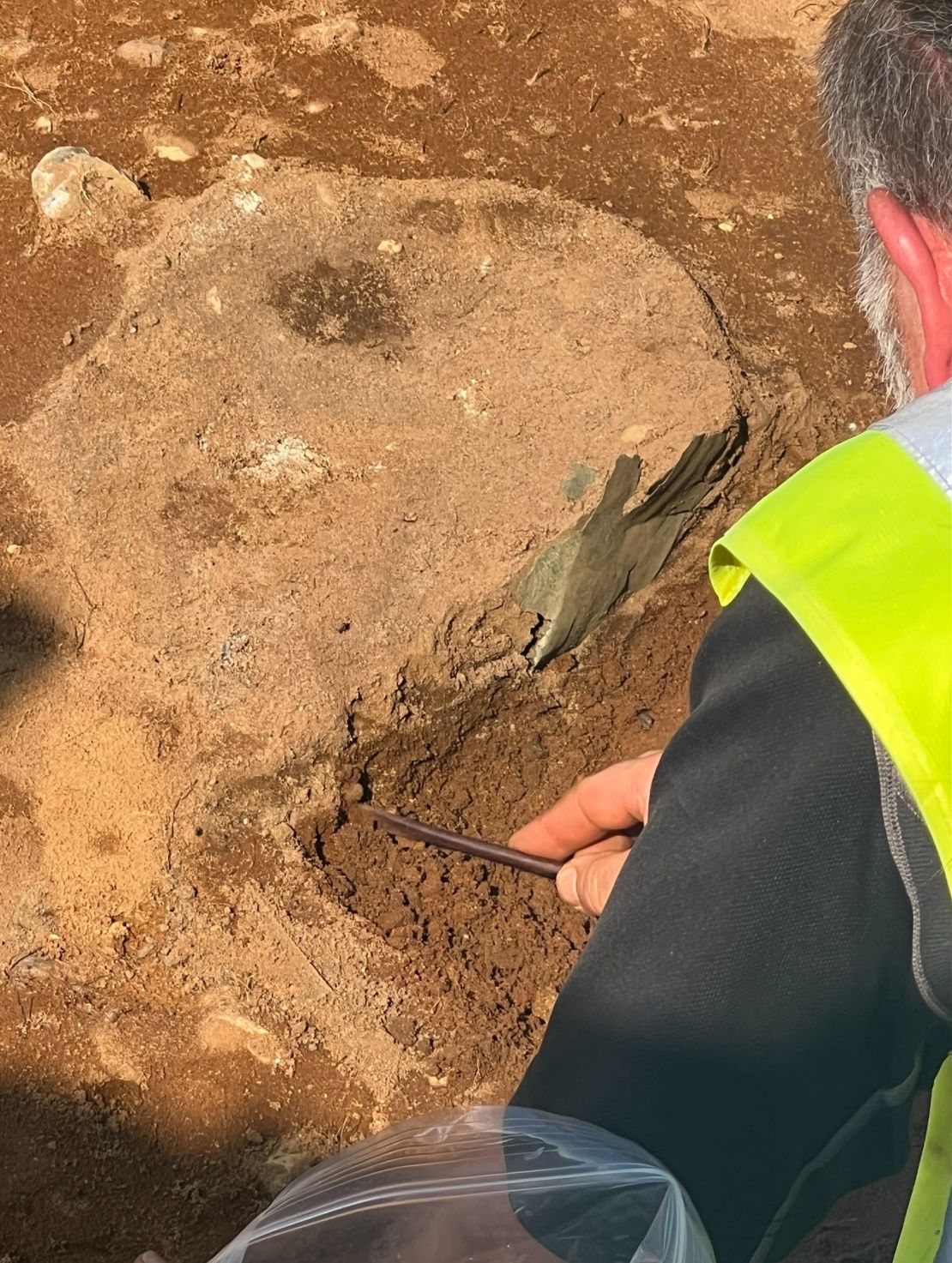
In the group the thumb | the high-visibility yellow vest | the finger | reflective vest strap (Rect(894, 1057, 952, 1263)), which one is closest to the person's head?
the high-visibility yellow vest

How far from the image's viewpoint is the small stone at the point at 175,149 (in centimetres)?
338

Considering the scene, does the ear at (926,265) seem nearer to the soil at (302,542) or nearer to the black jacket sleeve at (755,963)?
the black jacket sleeve at (755,963)

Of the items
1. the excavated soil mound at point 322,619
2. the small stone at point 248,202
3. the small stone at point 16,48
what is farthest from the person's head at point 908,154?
the small stone at point 16,48

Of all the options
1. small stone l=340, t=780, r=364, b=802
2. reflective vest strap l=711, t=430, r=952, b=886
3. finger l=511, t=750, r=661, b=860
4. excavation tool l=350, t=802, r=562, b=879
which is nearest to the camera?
reflective vest strap l=711, t=430, r=952, b=886

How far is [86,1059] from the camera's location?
2166mm

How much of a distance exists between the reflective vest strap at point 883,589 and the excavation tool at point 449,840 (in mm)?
1588

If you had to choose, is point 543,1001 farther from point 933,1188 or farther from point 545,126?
point 545,126

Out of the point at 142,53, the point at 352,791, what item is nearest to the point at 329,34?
the point at 142,53

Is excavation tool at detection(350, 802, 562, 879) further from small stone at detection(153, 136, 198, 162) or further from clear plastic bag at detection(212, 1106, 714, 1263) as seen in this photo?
small stone at detection(153, 136, 198, 162)

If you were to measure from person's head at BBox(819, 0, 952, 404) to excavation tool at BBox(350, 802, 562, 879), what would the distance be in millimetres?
1385

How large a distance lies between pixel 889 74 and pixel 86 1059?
1.98 meters

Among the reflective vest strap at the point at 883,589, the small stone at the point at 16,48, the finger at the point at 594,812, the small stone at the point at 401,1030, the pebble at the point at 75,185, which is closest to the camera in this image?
the reflective vest strap at the point at 883,589

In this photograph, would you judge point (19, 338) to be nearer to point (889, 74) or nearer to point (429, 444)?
point (429, 444)

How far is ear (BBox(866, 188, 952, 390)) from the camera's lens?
1169 mm
